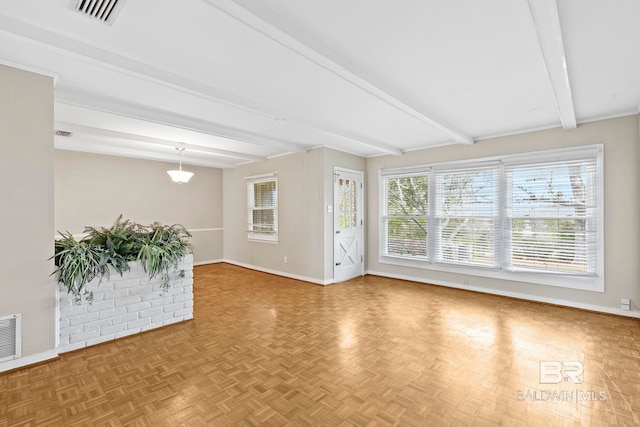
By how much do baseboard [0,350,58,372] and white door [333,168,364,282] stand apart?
3.96 meters

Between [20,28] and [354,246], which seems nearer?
[20,28]

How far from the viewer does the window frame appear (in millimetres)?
→ 3844

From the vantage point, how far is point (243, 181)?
7238 mm

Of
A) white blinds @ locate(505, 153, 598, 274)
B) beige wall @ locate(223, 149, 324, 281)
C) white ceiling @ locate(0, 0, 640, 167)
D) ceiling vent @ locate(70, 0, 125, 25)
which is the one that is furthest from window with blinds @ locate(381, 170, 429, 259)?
ceiling vent @ locate(70, 0, 125, 25)

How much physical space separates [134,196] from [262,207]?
110 inches

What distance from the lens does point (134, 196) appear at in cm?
644

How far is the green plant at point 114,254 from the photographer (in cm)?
277

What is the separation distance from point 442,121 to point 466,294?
2.79 metres

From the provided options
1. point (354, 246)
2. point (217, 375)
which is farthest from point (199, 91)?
point (354, 246)

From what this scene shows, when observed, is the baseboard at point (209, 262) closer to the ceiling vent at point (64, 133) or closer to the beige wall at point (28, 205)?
the ceiling vent at point (64, 133)

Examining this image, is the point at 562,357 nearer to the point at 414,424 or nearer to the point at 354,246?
the point at 414,424

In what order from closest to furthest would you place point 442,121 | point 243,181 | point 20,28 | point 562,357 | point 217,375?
point 20,28
point 217,375
point 562,357
point 442,121
point 243,181

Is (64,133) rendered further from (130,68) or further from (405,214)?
(405,214)

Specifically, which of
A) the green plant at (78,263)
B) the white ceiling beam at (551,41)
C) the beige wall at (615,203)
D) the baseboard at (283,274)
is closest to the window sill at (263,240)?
the baseboard at (283,274)
